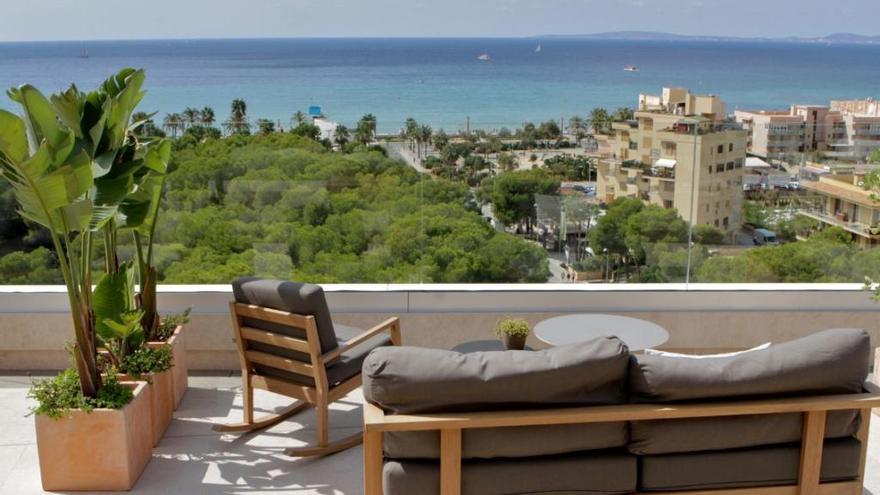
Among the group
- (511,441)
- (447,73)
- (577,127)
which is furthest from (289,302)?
(447,73)

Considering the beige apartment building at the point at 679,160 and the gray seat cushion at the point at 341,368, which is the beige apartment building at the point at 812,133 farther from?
the gray seat cushion at the point at 341,368

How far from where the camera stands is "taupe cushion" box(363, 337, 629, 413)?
9.23ft

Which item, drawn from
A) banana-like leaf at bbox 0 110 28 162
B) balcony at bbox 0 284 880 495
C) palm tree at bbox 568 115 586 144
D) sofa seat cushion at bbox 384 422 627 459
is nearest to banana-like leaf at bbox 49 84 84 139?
banana-like leaf at bbox 0 110 28 162

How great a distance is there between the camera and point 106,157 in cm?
363

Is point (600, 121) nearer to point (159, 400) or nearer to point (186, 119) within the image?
point (186, 119)

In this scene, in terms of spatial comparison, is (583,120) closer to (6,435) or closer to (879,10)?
(6,435)

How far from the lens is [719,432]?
9.75 ft

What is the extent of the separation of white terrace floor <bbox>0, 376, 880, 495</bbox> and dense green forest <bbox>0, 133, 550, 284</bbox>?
106 centimetres

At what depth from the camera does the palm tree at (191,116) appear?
5.64 meters

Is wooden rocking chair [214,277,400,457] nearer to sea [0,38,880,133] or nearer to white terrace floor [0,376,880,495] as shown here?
white terrace floor [0,376,880,495]

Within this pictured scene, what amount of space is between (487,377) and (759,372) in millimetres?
927

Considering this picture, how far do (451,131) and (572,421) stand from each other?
3.18 m

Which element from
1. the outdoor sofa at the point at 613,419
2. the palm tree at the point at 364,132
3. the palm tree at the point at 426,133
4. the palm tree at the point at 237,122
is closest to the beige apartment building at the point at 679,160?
the palm tree at the point at 426,133

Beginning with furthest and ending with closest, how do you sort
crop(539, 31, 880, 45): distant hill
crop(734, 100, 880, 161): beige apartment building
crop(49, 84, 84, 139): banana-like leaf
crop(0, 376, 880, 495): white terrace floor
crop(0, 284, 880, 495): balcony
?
crop(539, 31, 880, 45): distant hill < crop(734, 100, 880, 161): beige apartment building < crop(0, 284, 880, 495): balcony < crop(0, 376, 880, 495): white terrace floor < crop(49, 84, 84, 139): banana-like leaf
